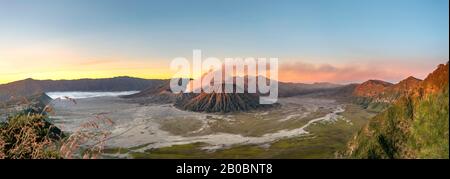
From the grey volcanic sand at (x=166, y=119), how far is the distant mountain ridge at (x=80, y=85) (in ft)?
3.16

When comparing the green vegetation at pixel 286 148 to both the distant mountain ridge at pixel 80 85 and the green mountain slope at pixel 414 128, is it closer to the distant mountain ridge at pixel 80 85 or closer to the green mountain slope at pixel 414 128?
the green mountain slope at pixel 414 128

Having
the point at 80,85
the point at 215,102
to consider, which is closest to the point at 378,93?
the point at 215,102

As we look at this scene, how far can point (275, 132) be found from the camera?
2186 cm

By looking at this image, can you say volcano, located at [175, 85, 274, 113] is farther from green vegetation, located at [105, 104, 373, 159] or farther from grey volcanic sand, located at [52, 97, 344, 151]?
green vegetation, located at [105, 104, 373, 159]

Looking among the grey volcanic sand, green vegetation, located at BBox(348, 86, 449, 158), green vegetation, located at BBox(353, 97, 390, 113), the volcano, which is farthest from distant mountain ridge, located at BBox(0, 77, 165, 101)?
green vegetation, located at BBox(348, 86, 449, 158)

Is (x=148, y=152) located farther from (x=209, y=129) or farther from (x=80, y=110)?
(x=80, y=110)

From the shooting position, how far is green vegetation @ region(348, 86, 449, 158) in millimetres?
7383

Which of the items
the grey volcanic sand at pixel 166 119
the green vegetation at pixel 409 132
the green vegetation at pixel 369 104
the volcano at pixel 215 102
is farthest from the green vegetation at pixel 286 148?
the volcano at pixel 215 102

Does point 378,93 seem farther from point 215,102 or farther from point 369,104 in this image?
point 215,102

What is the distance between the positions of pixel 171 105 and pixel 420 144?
21.9 metres

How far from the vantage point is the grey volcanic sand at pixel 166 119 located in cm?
2028

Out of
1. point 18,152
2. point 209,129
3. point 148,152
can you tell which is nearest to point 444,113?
point 18,152

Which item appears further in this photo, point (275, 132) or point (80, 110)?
point (80, 110)

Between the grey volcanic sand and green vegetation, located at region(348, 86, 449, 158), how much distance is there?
9270mm
